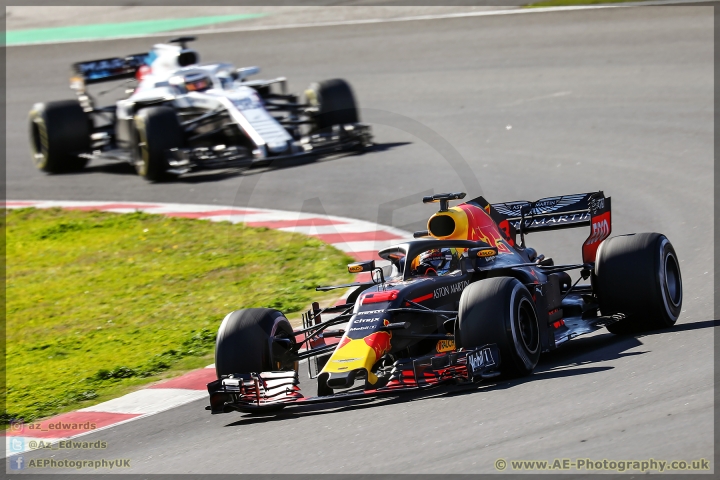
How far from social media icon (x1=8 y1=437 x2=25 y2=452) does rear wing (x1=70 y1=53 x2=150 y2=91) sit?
34.8 feet

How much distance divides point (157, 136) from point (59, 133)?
7.94ft

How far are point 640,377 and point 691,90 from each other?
37.3ft

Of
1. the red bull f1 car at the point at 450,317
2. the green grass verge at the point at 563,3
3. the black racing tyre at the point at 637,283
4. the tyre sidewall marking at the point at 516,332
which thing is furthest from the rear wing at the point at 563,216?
the green grass verge at the point at 563,3

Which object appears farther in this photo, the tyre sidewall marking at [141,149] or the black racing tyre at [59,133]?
the black racing tyre at [59,133]

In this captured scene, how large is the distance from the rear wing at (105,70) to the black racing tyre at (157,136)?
1.71 m

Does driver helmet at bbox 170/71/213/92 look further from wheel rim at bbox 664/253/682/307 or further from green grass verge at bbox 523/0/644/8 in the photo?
wheel rim at bbox 664/253/682/307

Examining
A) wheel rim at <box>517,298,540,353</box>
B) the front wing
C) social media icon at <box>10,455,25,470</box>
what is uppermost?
wheel rim at <box>517,298,540,353</box>

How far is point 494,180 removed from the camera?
554 inches

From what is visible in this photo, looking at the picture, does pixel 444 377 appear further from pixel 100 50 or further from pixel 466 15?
pixel 100 50

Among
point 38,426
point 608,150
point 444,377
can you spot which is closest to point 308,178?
point 608,150

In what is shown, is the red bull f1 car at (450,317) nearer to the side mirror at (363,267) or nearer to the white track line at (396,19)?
the side mirror at (363,267)

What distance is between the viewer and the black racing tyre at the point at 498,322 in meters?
6.68

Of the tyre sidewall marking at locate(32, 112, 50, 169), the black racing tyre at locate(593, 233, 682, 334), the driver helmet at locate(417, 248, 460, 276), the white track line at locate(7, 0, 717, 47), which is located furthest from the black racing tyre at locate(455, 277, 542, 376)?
the white track line at locate(7, 0, 717, 47)

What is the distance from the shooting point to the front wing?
655cm
